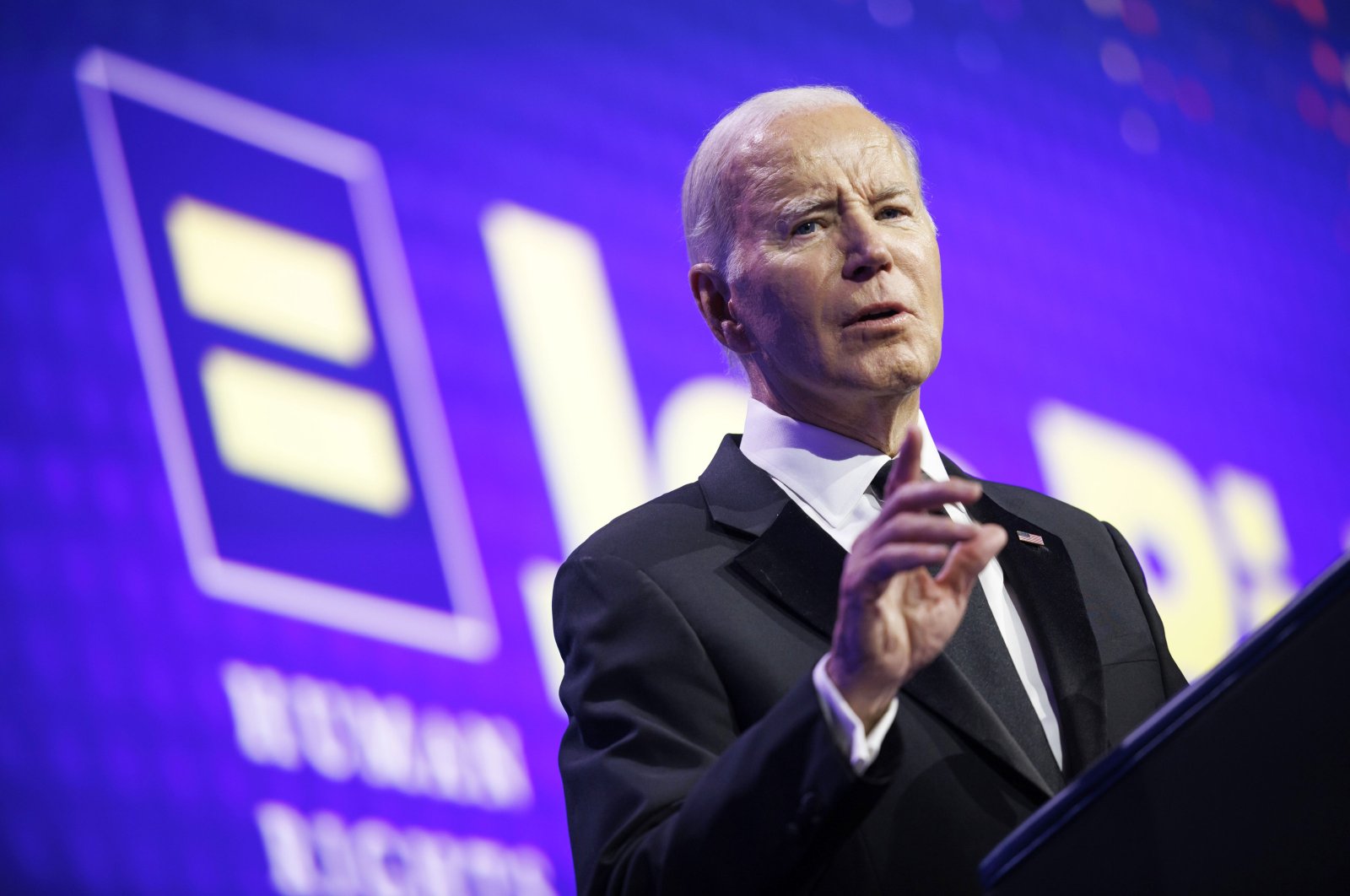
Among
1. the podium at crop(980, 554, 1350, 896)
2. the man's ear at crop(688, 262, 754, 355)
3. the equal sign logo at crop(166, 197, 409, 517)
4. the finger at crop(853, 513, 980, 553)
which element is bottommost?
the podium at crop(980, 554, 1350, 896)

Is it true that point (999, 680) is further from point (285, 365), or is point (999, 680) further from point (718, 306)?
point (285, 365)

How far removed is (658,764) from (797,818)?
211 millimetres

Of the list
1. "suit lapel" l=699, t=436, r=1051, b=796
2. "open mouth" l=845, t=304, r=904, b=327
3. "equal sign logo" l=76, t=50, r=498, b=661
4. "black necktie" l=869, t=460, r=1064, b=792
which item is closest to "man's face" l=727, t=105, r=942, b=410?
"open mouth" l=845, t=304, r=904, b=327

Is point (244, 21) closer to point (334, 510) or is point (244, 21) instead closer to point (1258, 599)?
point (334, 510)

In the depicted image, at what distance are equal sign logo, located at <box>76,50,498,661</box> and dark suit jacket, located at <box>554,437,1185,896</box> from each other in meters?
0.95

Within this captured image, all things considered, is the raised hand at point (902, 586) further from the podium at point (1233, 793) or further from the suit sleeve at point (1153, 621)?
the suit sleeve at point (1153, 621)

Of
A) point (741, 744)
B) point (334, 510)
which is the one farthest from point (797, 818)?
point (334, 510)

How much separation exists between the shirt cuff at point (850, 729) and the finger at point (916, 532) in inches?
4.5

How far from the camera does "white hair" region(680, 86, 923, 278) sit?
1575 mm

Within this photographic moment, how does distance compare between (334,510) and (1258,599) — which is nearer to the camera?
(334,510)

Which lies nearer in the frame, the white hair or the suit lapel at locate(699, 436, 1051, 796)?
the suit lapel at locate(699, 436, 1051, 796)

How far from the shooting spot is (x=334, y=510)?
2.27 metres

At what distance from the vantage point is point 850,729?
972 mm

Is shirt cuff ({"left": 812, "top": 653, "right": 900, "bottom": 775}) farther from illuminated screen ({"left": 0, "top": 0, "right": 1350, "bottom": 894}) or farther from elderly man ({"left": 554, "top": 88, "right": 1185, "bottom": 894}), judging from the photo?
illuminated screen ({"left": 0, "top": 0, "right": 1350, "bottom": 894})
